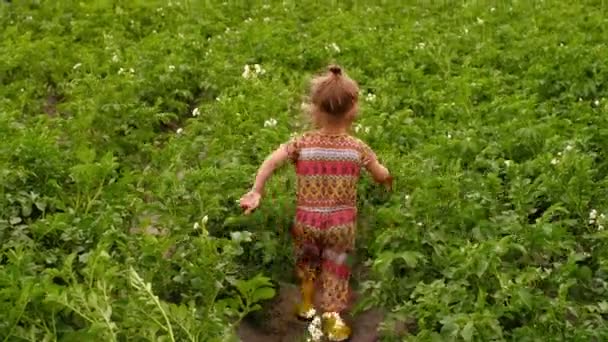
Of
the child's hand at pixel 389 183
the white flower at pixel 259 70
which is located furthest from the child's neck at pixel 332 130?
the white flower at pixel 259 70

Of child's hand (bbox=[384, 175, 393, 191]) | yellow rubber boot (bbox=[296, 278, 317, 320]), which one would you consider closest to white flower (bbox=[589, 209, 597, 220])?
child's hand (bbox=[384, 175, 393, 191])

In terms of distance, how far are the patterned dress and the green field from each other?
0.66ft

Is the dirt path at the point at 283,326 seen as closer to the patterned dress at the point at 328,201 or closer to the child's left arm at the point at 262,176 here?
the patterned dress at the point at 328,201

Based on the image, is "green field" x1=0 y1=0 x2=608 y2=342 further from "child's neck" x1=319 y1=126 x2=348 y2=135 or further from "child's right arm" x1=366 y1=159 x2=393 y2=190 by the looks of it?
"child's neck" x1=319 y1=126 x2=348 y2=135

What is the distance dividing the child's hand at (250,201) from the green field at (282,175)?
0.20m

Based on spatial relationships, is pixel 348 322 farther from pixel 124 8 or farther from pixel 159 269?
pixel 124 8

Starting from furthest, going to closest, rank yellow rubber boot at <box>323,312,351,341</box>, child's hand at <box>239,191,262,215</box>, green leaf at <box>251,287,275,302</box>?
child's hand at <box>239,191,262,215</box> → yellow rubber boot at <box>323,312,351,341</box> → green leaf at <box>251,287,275,302</box>

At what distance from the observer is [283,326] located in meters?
5.50

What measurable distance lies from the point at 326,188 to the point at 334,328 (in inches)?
30.1

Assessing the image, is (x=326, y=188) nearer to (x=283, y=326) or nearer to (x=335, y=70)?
(x=335, y=70)

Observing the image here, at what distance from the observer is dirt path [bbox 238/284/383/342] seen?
542 centimetres

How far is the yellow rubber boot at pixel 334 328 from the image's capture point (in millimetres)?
5191

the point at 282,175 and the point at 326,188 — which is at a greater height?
the point at 326,188

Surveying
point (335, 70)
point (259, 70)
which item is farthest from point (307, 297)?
point (259, 70)
